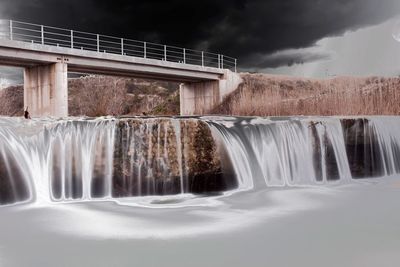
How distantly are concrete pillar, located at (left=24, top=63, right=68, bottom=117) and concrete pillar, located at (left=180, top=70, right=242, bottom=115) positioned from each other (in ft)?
35.2

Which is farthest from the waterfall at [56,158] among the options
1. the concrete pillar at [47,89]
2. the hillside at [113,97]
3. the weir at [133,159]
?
the hillside at [113,97]

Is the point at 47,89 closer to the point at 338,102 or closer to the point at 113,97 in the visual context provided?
the point at 113,97

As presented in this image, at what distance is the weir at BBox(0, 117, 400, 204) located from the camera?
7.55 metres

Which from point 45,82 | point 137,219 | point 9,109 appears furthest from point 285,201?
point 9,109

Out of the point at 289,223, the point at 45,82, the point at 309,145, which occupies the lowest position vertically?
the point at 289,223

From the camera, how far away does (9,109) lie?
180 feet

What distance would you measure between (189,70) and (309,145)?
1872 cm

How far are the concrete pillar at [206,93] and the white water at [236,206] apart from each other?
19125 mm

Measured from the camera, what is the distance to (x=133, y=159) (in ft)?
25.9

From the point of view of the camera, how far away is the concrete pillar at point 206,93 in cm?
2992

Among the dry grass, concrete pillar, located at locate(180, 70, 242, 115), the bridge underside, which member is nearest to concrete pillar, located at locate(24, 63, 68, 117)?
the bridge underside

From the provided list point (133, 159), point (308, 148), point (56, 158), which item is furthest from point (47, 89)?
point (308, 148)

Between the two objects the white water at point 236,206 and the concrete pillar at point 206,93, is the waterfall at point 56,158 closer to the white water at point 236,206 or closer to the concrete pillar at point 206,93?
the white water at point 236,206

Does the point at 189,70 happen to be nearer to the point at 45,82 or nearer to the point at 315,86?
the point at 45,82
